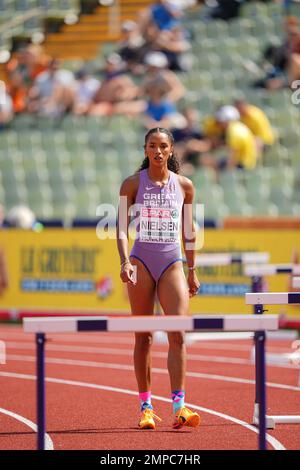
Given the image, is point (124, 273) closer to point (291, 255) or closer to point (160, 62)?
point (291, 255)

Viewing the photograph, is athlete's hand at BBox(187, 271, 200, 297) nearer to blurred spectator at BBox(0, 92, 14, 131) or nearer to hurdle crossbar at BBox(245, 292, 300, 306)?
hurdle crossbar at BBox(245, 292, 300, 306)

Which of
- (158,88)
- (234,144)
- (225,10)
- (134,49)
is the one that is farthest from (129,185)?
(225,10)

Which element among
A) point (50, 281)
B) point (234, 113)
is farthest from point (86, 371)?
point (234, 113)

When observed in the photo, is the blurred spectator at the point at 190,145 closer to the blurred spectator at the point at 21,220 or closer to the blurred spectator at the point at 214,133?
the blurred spectator at the point at 214,133

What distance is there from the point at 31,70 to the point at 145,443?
52.3 ft

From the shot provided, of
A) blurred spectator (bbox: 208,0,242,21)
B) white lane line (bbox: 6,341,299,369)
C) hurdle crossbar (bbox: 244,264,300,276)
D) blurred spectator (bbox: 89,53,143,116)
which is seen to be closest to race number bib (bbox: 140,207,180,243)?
hurdle crossbar (bbox: 244,264,300,276)

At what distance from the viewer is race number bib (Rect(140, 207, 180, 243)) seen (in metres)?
7.61

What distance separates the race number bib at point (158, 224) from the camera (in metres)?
7.61

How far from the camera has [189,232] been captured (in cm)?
784

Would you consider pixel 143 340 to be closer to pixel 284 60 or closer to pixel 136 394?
pixel 136 394

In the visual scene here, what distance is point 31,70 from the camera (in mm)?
22141

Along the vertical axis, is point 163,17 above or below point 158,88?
above

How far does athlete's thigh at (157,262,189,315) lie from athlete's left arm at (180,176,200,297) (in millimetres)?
151

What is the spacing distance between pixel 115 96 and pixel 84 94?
0.69 metres
